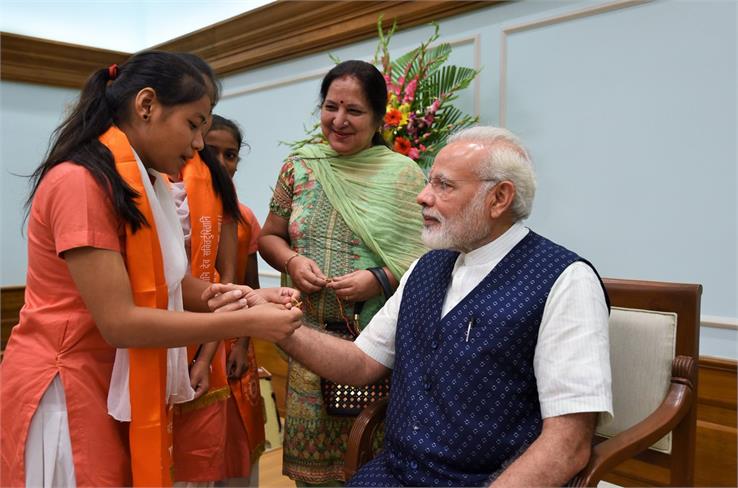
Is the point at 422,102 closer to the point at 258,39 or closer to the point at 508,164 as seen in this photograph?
the point at 508,164

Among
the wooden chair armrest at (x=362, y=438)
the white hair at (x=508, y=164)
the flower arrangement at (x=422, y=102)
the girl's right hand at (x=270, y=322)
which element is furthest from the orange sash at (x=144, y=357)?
the flower arrangement at (x=422, y=102)

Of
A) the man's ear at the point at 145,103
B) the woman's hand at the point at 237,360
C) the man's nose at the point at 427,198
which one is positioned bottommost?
the woman's hand at the point at 237,360

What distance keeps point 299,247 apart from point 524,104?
1631 millimetres

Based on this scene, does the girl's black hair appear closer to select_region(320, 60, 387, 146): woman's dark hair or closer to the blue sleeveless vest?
select_region(320, 60, 387, 146): woman's dark hair

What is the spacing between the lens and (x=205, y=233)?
1939 millimetres

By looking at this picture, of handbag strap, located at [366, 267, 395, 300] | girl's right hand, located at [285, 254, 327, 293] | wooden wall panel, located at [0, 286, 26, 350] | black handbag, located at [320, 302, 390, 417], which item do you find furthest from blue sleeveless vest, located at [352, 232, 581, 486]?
wooden wall panel, located at [0, 286, 26, 350]

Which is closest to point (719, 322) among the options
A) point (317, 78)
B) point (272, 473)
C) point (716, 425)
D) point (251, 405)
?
point (716, 425)

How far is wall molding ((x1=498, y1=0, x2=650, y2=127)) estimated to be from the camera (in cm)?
276

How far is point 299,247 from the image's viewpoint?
2141mm

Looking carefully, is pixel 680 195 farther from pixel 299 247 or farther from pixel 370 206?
pixel 299 247

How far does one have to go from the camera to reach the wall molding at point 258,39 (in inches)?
145

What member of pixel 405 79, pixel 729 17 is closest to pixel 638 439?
pixel 729 17

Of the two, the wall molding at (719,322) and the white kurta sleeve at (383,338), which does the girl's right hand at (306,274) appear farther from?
the wall molding at (719,322)

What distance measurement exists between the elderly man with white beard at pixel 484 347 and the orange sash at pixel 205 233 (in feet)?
1.28
